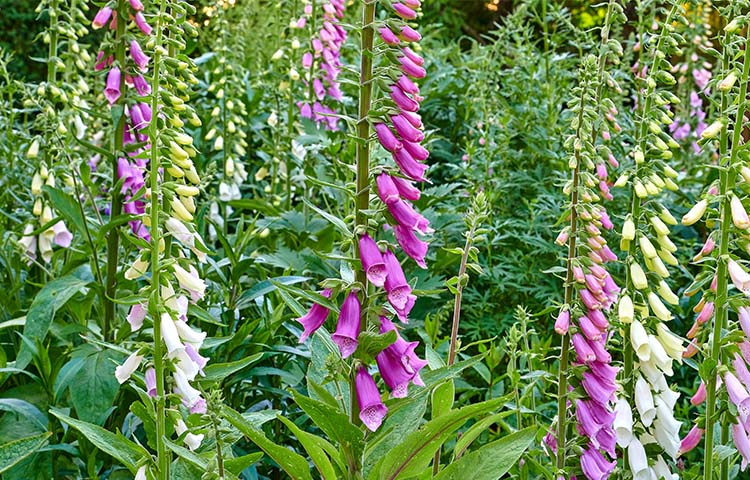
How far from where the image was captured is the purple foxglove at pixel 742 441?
2400 millimetres

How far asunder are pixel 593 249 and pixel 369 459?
0.89 metres

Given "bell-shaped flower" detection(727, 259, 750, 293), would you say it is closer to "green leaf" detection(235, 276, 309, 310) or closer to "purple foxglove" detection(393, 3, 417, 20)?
"purple foxglove" detection(393, 3, 417, 20)

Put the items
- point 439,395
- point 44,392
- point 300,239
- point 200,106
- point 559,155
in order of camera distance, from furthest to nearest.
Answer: point 200,106 < point 559,155 < point 300,239 < point 44,392 < point 439,395

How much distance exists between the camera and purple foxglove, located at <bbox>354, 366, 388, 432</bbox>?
1961 mm

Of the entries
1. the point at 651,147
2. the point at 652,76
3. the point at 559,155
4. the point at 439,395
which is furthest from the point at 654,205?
the point at 559,155

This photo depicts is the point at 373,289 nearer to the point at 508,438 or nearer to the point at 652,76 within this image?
the point at 508,438

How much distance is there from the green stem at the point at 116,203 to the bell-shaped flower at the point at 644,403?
1801mm

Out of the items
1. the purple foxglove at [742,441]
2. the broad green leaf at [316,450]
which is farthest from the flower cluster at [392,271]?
the purple foxglove at [742,441]

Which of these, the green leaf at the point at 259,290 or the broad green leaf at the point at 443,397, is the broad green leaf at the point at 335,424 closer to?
the broad green leaf at the point at 443,397

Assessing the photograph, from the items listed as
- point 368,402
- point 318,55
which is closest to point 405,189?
point 368,402

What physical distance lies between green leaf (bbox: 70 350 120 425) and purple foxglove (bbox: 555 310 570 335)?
135 centimetres

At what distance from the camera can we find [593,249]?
97.7 inches

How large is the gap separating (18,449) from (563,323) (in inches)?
57.0

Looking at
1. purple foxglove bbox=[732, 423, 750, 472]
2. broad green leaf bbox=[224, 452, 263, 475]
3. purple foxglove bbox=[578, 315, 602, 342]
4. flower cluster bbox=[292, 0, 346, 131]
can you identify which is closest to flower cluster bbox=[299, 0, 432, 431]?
broad green leaf bbox=[224, 452, 263, 475]
